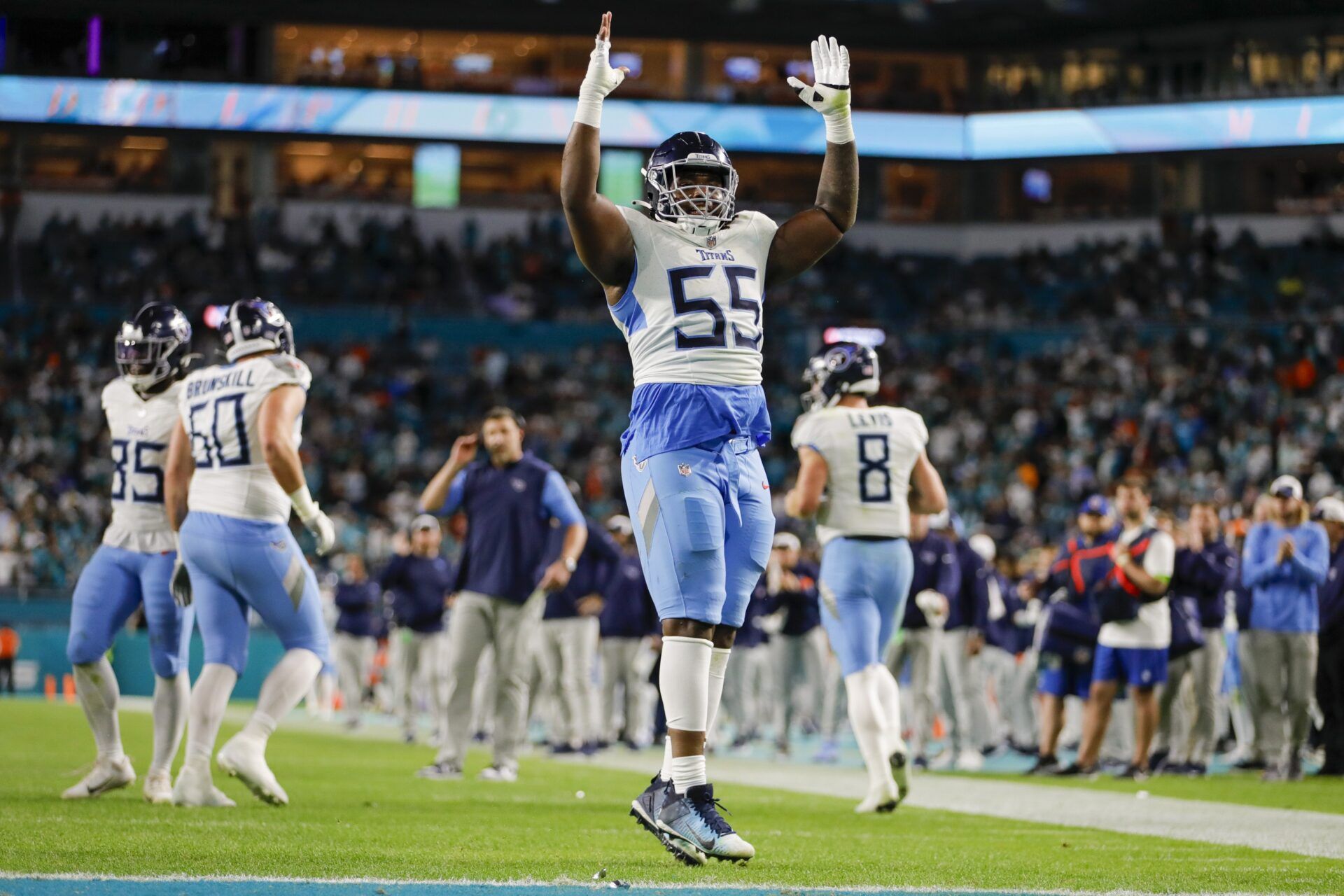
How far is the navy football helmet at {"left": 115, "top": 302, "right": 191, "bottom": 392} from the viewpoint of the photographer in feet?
27.6

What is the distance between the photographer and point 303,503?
7660mm

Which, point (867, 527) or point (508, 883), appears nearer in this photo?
point (508, 883)

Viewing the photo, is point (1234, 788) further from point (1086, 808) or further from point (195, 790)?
point (195, 790)

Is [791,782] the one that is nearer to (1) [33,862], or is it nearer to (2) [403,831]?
(2) [403,831]

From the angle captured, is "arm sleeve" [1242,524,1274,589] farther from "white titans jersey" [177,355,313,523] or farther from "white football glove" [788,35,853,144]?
"white titans jersey" [177,355,313,523]

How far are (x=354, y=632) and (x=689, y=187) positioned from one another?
14359mm

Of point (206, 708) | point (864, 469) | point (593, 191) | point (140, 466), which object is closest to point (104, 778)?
point (206, 708)

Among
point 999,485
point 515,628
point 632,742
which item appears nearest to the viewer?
point 515,628

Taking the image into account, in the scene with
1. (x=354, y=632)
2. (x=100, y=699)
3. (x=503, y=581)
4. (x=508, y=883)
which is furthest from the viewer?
(x=354, y=632)

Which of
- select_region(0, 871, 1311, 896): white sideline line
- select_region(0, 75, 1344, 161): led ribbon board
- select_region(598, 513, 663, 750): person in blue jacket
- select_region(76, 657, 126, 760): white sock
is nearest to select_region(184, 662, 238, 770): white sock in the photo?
select_region(76, 657, 126, 760): white sock

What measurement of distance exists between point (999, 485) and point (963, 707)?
54.2ft

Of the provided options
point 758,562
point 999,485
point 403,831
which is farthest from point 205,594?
point 999,485

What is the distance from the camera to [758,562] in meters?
5.90

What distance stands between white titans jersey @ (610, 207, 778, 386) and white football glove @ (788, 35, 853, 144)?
1.93ft
